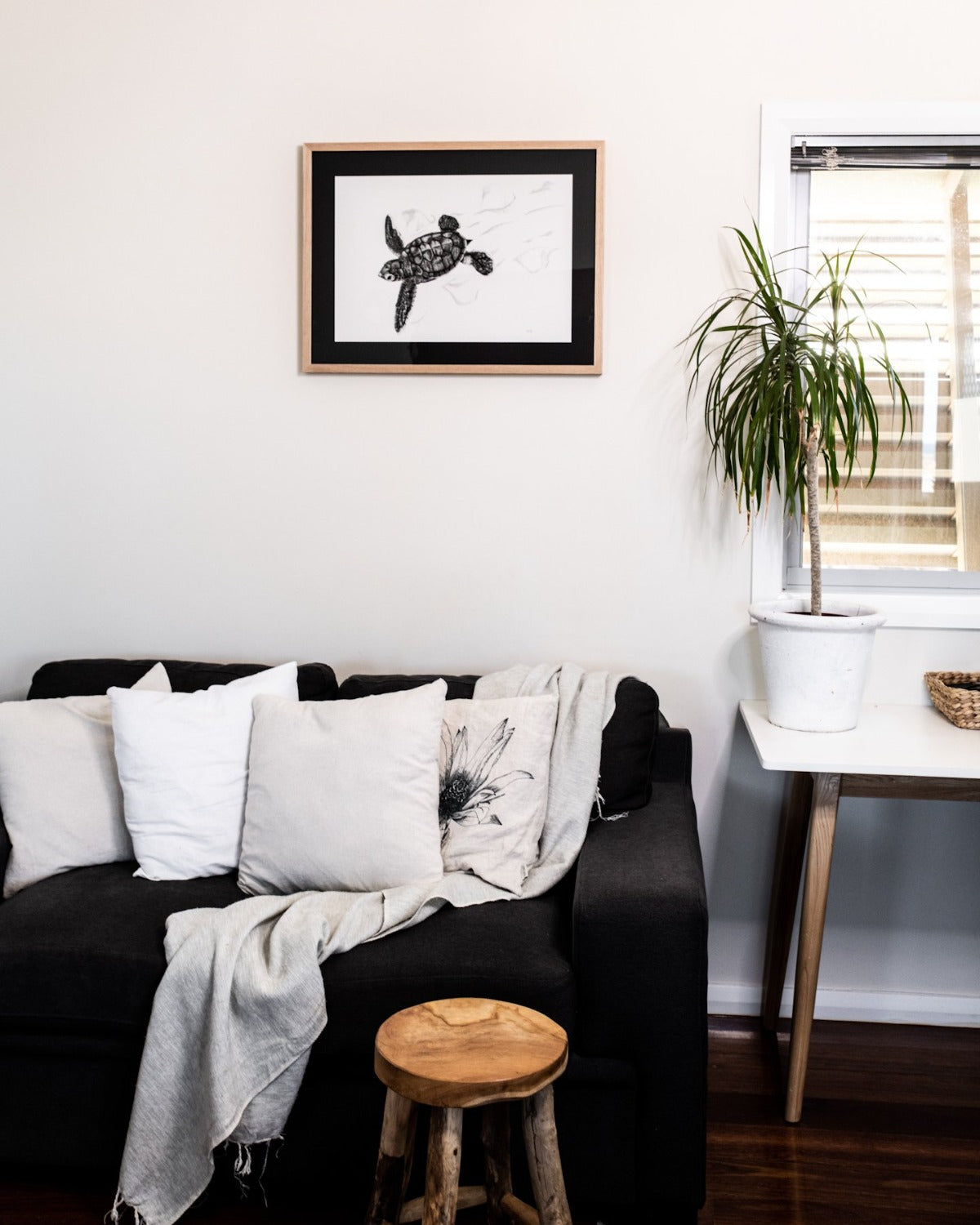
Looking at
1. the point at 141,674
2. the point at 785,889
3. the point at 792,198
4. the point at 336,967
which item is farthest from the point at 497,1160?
the point at 792,198

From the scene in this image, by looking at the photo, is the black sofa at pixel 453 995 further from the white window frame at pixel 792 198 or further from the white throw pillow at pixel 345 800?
the white window frame at pixel 792 198

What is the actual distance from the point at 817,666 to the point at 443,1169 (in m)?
1.31

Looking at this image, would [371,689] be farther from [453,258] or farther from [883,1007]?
[883,1007]

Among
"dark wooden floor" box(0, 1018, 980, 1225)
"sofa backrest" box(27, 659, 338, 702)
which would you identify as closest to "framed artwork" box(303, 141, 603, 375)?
"sofa backrest" box(27, 659, 338, 702)

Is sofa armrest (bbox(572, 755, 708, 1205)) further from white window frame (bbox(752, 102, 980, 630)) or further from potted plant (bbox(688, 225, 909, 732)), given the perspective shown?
white window frame (bbox(752, 102, 980, 630))

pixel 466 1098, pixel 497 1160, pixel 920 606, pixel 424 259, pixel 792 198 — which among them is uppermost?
pixel 792 198

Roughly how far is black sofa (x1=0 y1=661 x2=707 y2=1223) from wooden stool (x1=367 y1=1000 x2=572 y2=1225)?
0.70 ft

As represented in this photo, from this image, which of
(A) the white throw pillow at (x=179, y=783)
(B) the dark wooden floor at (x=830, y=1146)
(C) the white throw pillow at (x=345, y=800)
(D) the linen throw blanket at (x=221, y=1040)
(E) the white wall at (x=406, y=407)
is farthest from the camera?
(E) the white wall at (x=406, y=407)

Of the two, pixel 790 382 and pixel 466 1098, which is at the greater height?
pixel 790 382

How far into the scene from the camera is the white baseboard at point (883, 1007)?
2.66 meters

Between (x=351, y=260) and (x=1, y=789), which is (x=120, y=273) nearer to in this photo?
(x=351, y=260)

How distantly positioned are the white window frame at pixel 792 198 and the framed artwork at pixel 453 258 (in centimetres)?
41

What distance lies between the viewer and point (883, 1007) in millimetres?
2680

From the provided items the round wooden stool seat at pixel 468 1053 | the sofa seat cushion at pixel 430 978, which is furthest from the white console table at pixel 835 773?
the round wooden stool seat at pixel 468 1053
